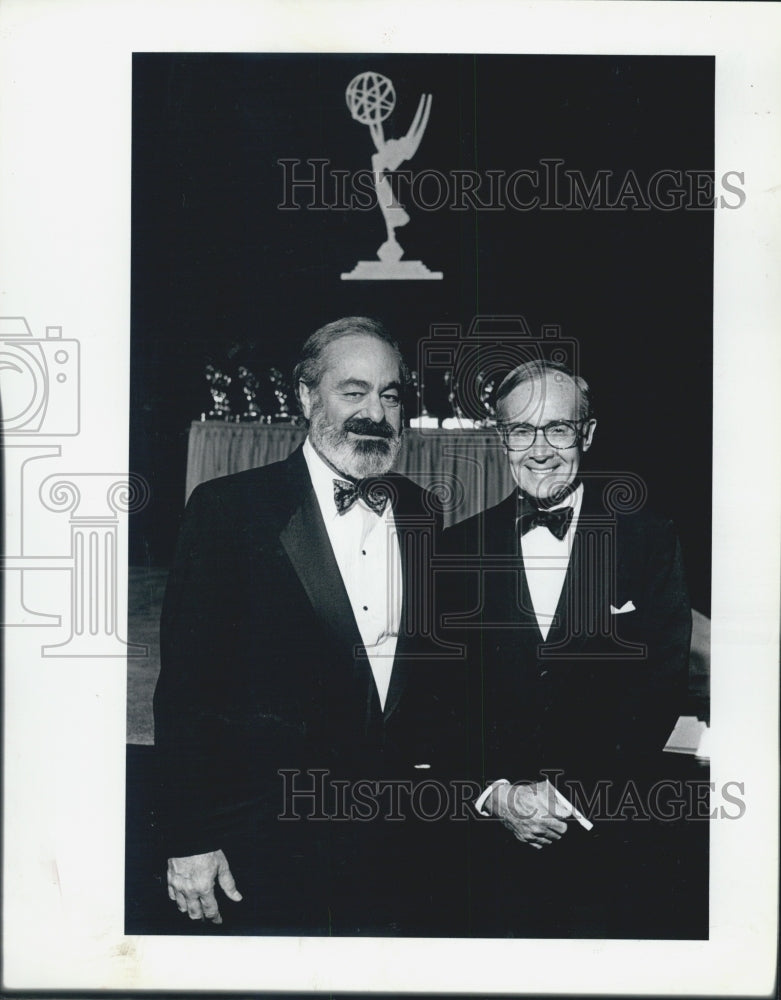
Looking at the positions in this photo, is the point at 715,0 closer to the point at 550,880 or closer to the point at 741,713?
the point at 741,713

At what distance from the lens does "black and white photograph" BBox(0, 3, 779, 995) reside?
2.84 meters

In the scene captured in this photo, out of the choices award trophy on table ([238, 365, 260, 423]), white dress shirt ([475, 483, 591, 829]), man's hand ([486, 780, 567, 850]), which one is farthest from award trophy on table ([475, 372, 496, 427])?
man's hand ([486, 780, 567, 850])

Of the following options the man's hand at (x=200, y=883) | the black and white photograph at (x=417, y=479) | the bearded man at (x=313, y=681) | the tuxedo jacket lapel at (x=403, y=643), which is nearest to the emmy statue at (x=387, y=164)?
the black and white photograph at (x=417, y=479)

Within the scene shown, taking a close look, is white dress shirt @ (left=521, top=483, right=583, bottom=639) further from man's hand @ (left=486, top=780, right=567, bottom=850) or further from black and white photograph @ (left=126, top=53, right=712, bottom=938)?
man's hand @ (left=486, top=780, right=567, bottom=850)

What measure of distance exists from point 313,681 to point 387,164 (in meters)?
1.39

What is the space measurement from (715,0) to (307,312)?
4.50ft

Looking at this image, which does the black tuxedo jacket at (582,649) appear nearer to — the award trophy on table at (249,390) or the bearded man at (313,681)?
the bearded man at (313,681)

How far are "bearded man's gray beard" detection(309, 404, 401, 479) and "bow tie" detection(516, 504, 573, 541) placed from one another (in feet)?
1.25

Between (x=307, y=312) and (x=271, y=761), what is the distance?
1199 millimetres

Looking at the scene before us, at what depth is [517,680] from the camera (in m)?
2.84

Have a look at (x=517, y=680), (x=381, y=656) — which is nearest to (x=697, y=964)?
(x=517, y=680)

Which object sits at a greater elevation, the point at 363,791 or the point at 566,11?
the point at 566,11

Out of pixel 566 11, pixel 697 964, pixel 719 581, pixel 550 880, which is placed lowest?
pixel 697 964

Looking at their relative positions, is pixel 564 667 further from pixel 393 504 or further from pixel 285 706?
pixel 285 706
